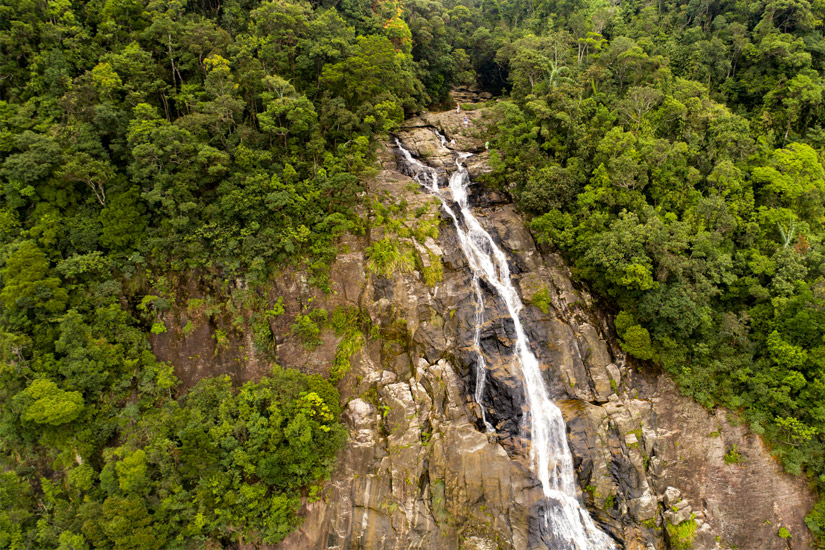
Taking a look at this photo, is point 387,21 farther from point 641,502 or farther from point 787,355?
point 641,502

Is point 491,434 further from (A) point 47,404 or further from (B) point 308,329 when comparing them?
(A) point 47,404

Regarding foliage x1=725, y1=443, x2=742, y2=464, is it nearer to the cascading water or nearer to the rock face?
the rock face

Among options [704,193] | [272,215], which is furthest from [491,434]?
[704,193]

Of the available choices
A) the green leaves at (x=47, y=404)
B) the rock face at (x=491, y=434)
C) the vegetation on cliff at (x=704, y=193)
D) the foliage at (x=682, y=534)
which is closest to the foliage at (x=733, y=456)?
the rock face at (x=491, y=434)

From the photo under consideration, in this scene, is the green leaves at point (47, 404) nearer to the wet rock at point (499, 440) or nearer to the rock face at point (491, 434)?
the rock face at point (491, 434)

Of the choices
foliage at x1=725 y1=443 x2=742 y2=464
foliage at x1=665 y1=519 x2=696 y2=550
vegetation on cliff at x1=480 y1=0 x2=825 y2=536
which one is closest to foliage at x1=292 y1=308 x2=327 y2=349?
vegetation on cliff at x1=480 y1=0 x2=825 y2=536

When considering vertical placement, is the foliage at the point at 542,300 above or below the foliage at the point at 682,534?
above
